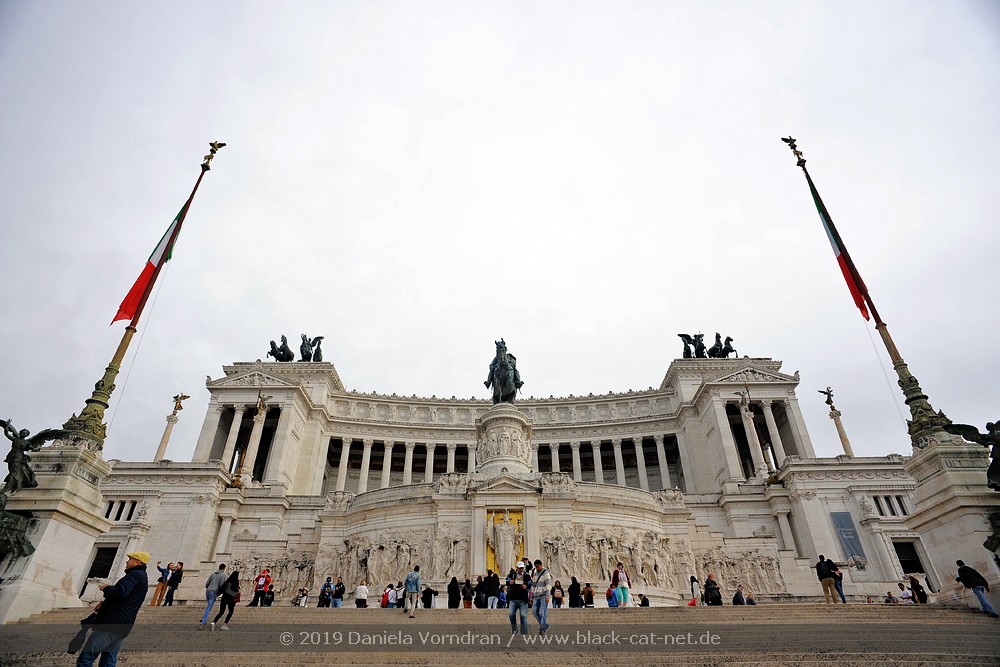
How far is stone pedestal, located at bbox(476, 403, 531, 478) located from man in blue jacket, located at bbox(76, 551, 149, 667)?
2146 centimetres

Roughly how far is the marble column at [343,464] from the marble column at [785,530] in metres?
36.5

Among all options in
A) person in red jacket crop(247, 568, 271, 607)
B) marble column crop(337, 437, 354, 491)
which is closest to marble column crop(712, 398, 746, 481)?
marble column crop(337, 437, 354, 491)

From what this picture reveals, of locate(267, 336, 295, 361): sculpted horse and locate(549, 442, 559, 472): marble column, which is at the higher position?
locate(267, 336, 295, 361): sculpted horse

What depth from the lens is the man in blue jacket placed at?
253 inches

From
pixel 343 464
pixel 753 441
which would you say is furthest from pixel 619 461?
pixel 343 464

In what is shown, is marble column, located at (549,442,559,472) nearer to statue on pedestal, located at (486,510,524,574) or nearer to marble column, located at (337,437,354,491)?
marble column, located at (337,437,354,491)

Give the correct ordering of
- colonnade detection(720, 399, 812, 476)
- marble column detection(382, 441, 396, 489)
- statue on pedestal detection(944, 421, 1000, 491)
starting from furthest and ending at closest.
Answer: marble column detection(382, 441, 396, 489) → colonnade detection(720, 399, 812, 476) → statue on pedestal detection(944, 421, 1000, 491)

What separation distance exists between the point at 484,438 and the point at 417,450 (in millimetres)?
33894

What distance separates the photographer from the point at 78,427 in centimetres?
1275

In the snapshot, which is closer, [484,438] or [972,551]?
[972,551]

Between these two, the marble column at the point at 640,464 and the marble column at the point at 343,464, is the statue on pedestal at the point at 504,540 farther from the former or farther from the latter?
the marble column at the point at 343,464

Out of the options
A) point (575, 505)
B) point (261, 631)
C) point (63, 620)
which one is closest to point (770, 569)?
point (575, 505)

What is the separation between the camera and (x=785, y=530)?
3697 centimetres

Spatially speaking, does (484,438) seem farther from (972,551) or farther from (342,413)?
(342,413)
